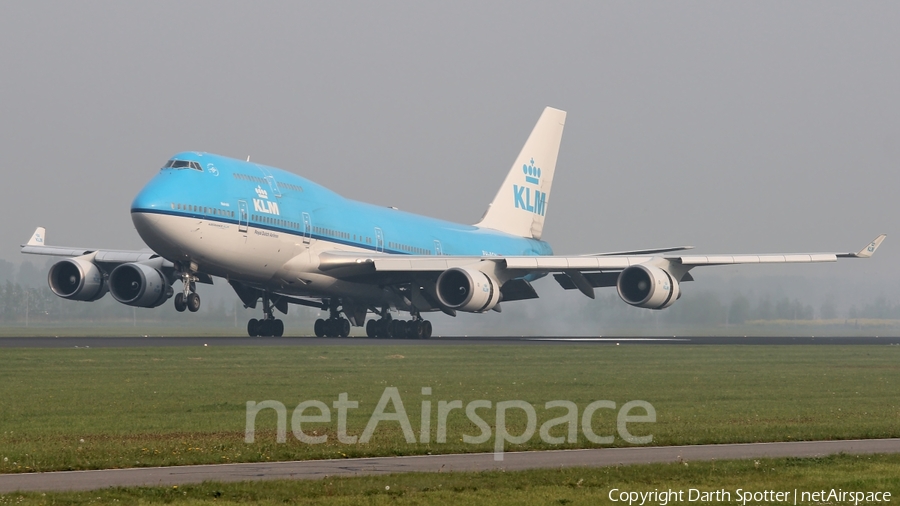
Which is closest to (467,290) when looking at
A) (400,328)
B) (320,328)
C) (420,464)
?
(400,328)

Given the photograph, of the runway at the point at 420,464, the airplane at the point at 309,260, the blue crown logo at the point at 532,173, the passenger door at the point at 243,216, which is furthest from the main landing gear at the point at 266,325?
the runway at the point at 420,464

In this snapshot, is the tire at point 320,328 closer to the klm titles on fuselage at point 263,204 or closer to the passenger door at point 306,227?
the passenger door at point 306,227

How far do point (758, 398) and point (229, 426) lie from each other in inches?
436

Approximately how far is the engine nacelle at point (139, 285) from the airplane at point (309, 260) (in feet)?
0.16

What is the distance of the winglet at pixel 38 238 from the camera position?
1893 inches

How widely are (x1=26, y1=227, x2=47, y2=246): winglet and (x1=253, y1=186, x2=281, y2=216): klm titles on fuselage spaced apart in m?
12.3

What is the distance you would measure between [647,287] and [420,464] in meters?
32.3

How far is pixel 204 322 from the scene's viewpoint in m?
73.6

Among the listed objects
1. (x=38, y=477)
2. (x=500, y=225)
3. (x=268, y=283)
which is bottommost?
(x=38, y=477)

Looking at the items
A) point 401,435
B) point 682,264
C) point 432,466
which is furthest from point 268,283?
point 432,466

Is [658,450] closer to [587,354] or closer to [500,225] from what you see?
[587,354]

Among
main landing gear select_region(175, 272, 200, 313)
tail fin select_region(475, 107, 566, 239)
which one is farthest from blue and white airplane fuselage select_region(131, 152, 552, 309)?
tail fin select_region(475, 107, 566, 239)

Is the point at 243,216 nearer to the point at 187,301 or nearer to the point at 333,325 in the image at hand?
the point at 187,301

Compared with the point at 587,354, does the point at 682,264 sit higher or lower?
higher
